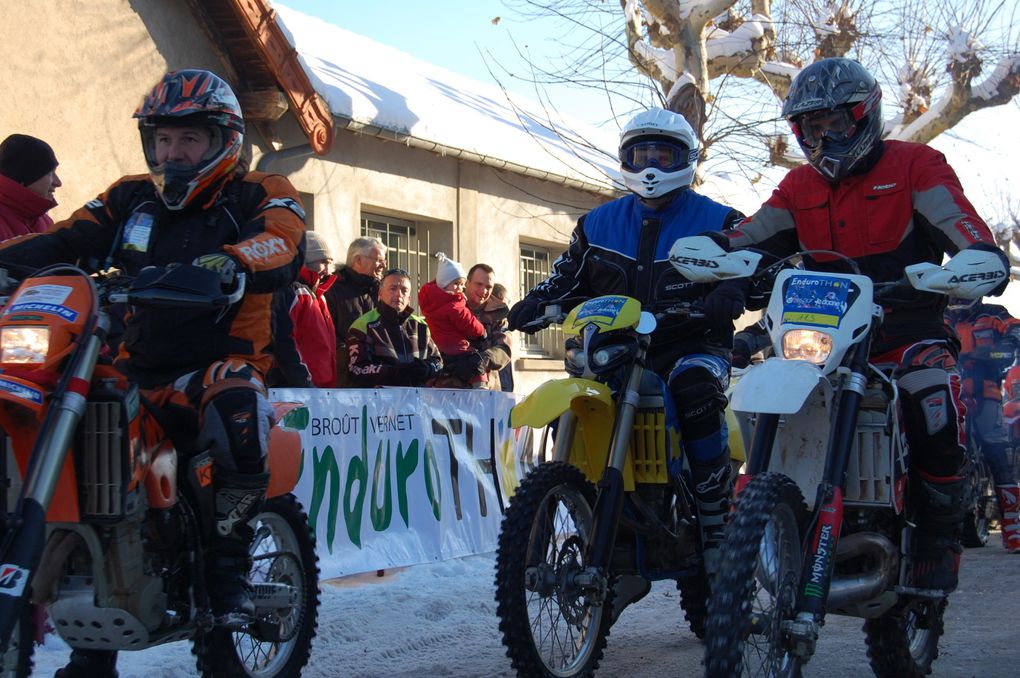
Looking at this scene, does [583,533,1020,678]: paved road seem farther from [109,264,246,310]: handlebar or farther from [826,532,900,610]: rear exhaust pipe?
[109,264,246,310]: handlebar

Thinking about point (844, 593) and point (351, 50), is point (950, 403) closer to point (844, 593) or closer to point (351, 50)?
point (844, 593)

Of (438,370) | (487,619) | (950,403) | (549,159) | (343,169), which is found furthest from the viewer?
(549,159)

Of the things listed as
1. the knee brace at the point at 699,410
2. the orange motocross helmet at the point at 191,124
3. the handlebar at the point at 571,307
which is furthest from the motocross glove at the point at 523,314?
the orange motocross helmet at the point at 191,124

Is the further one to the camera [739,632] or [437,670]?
[437,670]

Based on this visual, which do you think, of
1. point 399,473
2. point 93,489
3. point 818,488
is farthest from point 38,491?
point 399,473

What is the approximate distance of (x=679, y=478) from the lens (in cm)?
517

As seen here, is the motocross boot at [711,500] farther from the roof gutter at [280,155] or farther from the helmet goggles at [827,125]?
the roof gutter at [280,155]

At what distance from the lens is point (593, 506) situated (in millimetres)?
4801

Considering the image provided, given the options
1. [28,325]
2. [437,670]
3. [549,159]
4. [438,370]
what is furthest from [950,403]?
[549,159]

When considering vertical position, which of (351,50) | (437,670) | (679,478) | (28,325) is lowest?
(437,670)

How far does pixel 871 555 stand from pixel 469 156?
35.3 feet

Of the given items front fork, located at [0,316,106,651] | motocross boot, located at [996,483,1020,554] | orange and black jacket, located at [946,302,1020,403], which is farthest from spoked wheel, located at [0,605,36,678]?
orange and black jacket, located at [946,302,1020,403]

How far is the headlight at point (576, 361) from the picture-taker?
504 cm

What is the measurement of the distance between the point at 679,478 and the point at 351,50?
1259 centimetres
